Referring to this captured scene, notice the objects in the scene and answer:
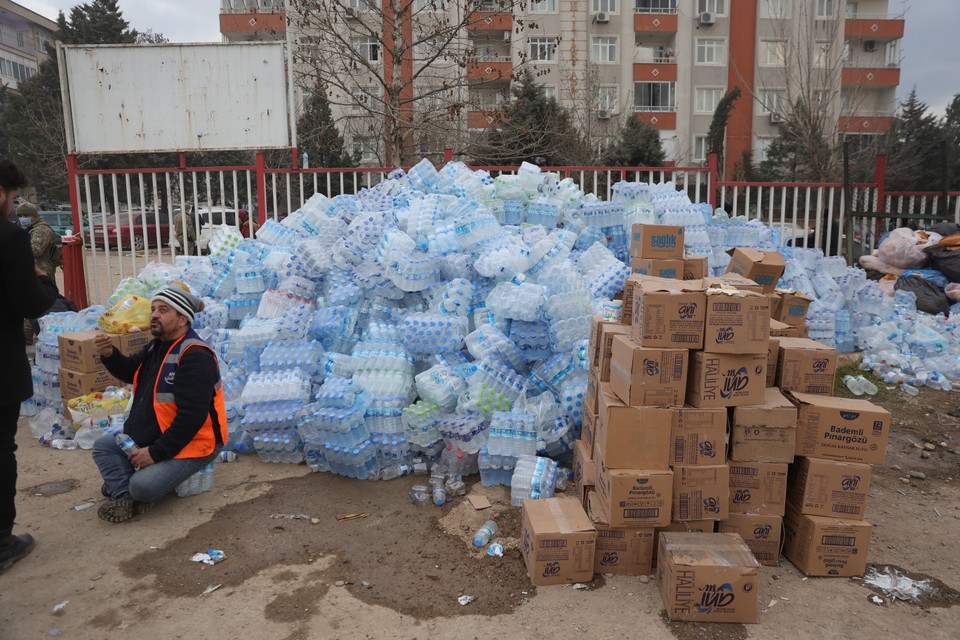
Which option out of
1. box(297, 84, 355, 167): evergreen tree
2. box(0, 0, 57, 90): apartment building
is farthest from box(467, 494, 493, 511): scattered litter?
box(0, 0, 57, 90): apartment building

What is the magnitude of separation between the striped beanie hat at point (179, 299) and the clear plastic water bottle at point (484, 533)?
2.24 m

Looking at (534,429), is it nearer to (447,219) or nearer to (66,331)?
(447,219)

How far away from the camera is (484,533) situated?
12.9ft

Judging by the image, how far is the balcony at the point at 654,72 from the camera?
119 ft

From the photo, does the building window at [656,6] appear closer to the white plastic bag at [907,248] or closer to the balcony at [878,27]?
the balcony at [878,27]

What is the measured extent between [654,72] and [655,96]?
1290 millimetres

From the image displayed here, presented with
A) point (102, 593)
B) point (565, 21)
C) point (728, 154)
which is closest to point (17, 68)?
point (565, 21)

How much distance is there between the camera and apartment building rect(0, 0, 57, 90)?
52781 millimetres

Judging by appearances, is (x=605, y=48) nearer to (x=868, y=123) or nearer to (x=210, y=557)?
(x=868, y=123)

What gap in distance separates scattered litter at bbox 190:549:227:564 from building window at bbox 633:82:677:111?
36837mm

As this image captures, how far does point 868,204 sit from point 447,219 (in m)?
7.68

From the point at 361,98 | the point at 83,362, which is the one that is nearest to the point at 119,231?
the point at 83,362

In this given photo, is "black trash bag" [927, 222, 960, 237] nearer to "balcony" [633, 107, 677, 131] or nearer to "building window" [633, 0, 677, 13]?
"balcony" [633, 107, 677, 131]

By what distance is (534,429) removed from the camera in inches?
185
